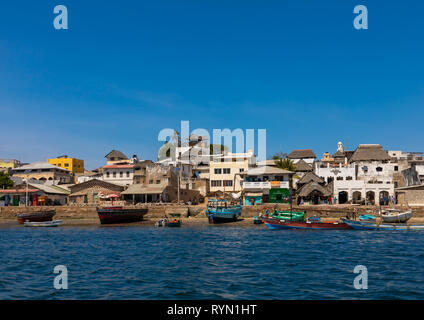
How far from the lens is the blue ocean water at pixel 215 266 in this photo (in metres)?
16.2

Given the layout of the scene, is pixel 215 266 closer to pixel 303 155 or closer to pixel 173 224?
pixel 173 224

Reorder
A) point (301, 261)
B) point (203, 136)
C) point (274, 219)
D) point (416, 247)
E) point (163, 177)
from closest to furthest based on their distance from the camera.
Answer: point (301, 261)
point (416, 247)
point (274, 219)
point (163, 177)
point (203, 136)

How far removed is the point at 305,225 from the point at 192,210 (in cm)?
2053

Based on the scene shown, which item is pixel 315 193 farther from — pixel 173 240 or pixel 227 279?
pixel 227 279

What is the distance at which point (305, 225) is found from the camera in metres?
42.4

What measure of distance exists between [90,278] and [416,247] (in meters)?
24.7

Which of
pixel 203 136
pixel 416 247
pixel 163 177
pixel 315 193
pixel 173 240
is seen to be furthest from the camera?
pixel 203 136

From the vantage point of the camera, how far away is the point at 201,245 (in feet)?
102

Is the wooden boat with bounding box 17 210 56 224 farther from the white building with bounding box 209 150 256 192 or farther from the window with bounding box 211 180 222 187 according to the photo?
the white building with bounding box 209 150 256 192

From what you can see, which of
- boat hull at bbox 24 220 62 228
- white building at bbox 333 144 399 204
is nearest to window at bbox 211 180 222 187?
white building at bbox 333 144 399 204

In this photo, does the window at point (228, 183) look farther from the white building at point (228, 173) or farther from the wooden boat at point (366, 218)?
the wooden boat at point (366, 218)

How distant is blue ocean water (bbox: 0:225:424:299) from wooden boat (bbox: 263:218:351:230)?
541 cm

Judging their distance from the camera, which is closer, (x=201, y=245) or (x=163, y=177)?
(x=201, y=245)
